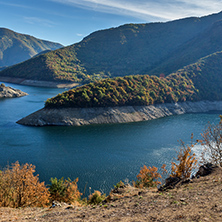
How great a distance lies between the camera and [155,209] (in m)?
18.5

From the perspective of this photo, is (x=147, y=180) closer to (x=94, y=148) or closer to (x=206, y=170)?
(x=206, y=170)

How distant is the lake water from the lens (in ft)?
149

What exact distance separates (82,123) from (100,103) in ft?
47.6

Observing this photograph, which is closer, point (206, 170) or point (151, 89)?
point (206, 170)

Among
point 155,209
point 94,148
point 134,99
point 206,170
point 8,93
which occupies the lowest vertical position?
point 94,148

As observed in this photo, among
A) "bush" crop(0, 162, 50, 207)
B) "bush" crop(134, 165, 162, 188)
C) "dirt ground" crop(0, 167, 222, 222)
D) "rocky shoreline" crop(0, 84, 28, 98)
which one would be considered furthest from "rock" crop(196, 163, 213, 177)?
"rocky shoreline" crop(0, 84, 28, 98)

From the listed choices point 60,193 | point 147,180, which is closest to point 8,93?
point 60,193

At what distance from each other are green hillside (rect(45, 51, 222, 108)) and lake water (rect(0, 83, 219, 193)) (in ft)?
49.5

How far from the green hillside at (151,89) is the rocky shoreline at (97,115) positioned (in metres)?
2.69

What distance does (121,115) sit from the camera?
94000mm

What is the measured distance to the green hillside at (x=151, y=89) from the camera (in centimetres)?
9262

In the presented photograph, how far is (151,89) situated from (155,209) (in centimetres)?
10370

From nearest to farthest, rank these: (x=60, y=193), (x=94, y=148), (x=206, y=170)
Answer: (x=206, y=170) → (x=60, y=193) → (x=94, y=148)

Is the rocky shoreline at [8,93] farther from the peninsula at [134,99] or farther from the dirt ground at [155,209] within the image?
the dirt ground at [155,209]
